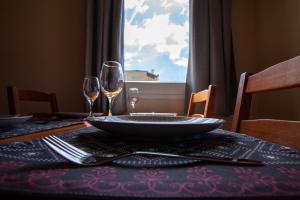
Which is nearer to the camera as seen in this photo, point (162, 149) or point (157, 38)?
point (162, 149)

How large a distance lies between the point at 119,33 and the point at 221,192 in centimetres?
213

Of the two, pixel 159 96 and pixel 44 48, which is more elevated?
pixel 44 48

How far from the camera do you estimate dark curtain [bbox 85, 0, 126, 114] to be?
2195mm

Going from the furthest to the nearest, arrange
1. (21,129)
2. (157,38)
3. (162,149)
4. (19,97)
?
1. (157,38)
2. (19,97)
3. (21,129)
4. (162,149)

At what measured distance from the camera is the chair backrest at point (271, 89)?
1.83ft

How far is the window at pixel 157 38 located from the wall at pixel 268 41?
0.49 m

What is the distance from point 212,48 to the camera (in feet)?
7.14

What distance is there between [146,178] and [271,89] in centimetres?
55

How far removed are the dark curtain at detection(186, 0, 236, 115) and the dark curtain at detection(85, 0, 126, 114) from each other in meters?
0.61

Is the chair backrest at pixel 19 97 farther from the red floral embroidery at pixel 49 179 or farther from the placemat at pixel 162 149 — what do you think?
the red floral embroidery at pixel 49 179

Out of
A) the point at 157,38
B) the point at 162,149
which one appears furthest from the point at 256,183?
the point at 157,38

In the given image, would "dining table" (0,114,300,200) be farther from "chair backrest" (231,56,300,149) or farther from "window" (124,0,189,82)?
"window" (124,0,189,82)

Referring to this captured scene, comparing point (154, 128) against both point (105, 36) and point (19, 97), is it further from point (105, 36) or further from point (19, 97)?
point (105, 36)

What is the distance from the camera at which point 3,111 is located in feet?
7.94
